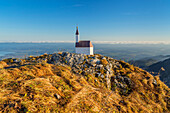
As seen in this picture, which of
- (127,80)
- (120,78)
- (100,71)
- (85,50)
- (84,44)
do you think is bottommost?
(127,80)

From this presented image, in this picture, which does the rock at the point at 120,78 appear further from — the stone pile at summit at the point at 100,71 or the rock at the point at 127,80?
the rock at the point at 127,80

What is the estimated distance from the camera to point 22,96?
4.12 metres

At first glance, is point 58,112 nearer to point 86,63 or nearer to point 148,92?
point 86,63

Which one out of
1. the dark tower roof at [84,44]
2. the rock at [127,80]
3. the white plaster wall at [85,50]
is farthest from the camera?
the dark tower roof at [84,44]

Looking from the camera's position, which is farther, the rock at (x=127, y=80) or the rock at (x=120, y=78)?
the rock at (x=120, y=78)

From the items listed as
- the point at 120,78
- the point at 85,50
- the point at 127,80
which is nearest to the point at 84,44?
the point at 85,50

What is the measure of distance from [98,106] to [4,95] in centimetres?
453

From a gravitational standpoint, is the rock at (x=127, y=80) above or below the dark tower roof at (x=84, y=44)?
below

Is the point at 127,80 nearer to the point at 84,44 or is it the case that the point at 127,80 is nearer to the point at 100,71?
the point at 100,71

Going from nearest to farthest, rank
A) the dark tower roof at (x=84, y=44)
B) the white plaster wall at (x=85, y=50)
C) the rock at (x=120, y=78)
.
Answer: the rock at (x=120, y=78) < the white plaster wall at (x=85, y=50) < the dark tower roof at (x=84, y=44)

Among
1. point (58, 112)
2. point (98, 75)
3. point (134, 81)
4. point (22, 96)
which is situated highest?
point (22, 96)

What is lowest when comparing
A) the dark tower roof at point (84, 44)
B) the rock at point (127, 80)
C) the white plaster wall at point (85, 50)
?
the rock at point (127, 80)

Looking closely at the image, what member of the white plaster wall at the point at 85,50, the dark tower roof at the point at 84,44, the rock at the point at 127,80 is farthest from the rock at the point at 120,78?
the dark tower roof at the point at 84,44

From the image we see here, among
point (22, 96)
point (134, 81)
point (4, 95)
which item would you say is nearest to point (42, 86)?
point (22, 96)
